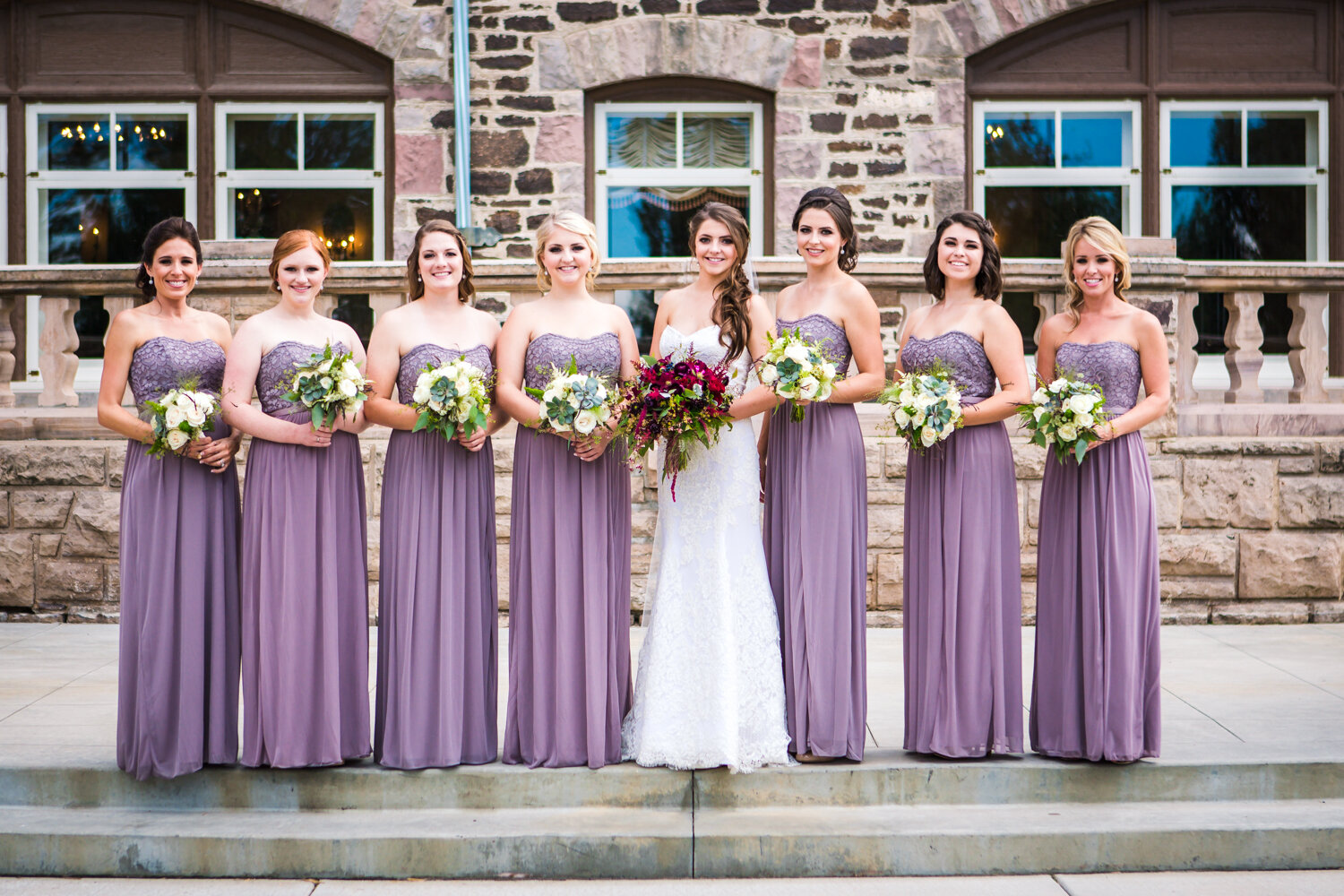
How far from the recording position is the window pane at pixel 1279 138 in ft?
32.9

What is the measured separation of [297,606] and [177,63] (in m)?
7.00

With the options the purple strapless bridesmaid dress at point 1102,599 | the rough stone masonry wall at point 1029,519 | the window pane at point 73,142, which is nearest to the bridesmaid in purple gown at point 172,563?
the rough stone masonry wall at point 1029,519

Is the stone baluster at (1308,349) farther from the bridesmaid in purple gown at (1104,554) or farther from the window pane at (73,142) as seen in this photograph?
the window pane at (73,142)

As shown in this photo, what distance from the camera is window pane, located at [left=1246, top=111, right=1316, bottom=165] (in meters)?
10.0

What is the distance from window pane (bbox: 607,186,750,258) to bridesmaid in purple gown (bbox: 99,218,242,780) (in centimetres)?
546

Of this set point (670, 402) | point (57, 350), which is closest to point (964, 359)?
point (670, 402)

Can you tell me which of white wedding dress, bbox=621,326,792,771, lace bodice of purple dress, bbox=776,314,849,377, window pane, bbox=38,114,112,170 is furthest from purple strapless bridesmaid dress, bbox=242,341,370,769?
window pane, bbox=38,114,112,170

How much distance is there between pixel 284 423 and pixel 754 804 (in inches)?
87.1

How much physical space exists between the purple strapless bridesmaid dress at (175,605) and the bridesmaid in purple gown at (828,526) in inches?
82.0

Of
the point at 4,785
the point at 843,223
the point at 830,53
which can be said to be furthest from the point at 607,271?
the point at 4,785

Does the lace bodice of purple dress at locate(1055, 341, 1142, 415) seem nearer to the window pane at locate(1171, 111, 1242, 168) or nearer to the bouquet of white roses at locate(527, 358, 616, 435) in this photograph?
the bouquet of white roses at locate(527, 358, 616, 435)

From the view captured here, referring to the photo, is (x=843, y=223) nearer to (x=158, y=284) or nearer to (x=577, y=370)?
(x=577, y=370)

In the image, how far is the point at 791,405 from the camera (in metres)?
4.65

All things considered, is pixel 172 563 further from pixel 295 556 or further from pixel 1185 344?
pixel 1185 344
